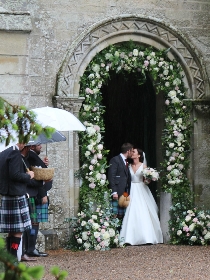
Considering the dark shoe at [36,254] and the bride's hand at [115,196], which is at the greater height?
the bride's hand at [115,196]

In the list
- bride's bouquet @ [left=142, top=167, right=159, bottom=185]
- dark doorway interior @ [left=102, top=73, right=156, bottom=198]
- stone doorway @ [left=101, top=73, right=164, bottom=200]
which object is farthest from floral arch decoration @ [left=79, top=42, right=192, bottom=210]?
dark doorway interior @ [left=102, top=73, right=156, bottom=198]

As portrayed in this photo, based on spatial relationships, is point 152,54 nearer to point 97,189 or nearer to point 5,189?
point 97,189

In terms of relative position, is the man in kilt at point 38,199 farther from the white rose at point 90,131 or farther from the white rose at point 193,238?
the white rose at point 193,238

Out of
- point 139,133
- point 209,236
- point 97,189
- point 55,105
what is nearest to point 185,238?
point 209,236

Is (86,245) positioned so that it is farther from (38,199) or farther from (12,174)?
(12,174)

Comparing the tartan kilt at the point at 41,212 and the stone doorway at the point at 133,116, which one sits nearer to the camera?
the tartan kilt at the point at 41,212

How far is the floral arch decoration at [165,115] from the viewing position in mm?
11594

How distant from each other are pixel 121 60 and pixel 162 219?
260 centimetres

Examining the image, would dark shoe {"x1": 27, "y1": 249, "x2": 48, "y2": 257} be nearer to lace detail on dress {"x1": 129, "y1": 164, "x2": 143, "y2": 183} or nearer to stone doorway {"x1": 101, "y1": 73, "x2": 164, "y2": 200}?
lace detail on dress {"x1": 129, "y1": 164, "x2": 143, "y2": 183}

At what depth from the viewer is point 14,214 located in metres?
8.42

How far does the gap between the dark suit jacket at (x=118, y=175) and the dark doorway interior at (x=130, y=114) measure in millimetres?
1541

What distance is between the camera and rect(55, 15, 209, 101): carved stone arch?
37.8ft

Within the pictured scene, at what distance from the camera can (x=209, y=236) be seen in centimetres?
1134

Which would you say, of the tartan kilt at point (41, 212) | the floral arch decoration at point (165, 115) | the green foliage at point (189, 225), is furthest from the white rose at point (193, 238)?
the tartan kilt at point (41, 212)
